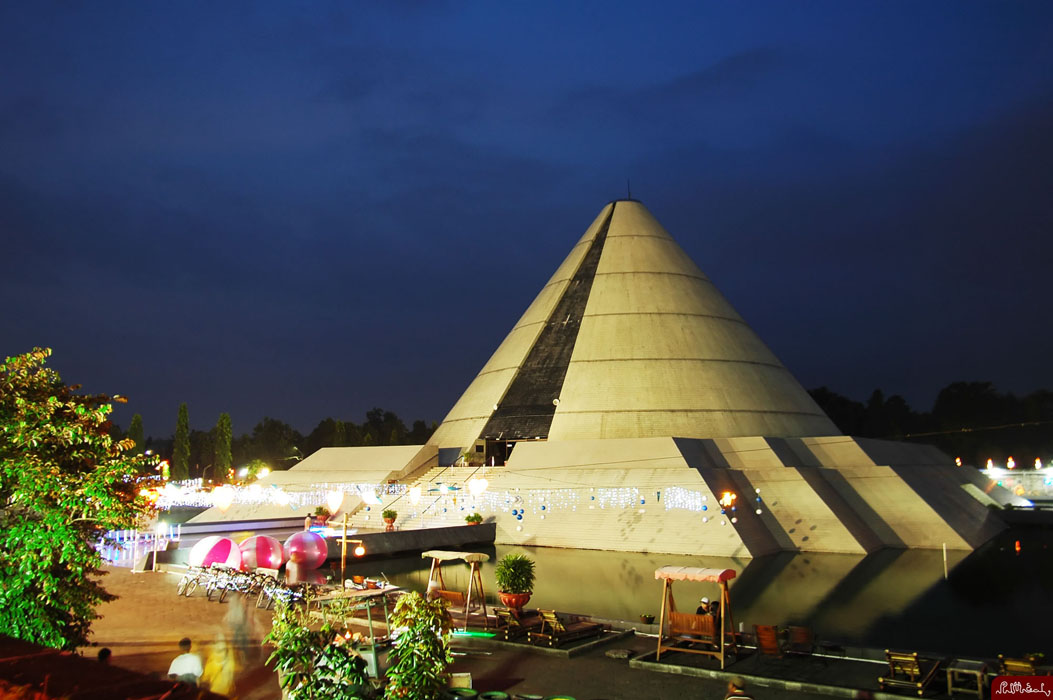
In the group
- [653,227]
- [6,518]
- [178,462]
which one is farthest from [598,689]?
[178,462]

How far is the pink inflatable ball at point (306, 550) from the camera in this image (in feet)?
60.3

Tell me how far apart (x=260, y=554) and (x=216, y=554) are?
2.83 feet

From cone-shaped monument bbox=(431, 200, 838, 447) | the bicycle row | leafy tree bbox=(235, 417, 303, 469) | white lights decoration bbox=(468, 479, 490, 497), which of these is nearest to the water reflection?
white lights decoration bbox=(468, 479, 490, 497)

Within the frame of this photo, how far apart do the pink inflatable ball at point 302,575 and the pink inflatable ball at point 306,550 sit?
0.56 feet

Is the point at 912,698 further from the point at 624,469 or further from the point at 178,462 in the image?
the point at 178,462

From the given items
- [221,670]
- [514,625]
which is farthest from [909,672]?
[221,670]

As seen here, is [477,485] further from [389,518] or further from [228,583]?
[228,583]

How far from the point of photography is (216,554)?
1717cm

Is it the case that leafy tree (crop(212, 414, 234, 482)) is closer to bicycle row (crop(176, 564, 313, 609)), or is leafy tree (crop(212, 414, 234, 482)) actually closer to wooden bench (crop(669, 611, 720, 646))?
bicycle row (crop(176, 564, 313, 609))

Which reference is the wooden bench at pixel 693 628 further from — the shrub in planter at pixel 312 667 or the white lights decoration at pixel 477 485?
the white lights decoration at pixel 477 485

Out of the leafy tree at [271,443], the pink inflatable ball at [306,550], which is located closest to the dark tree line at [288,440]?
the leafy tree at [271,443]

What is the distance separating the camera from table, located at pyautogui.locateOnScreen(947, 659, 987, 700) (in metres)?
9.34

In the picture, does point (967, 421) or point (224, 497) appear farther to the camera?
point (967, 421)
